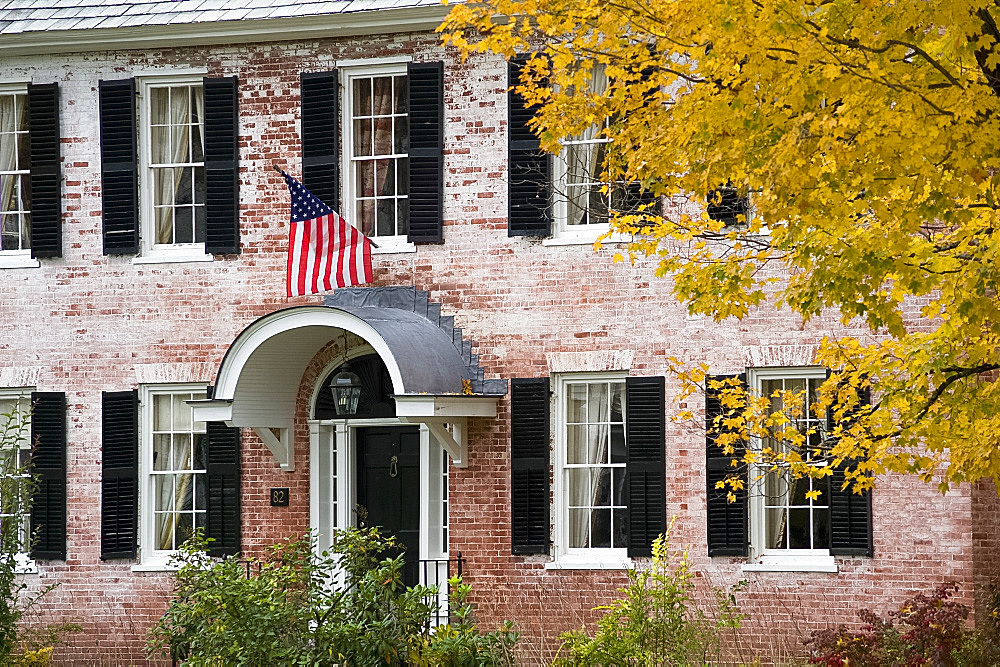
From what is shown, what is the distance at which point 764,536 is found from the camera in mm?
14320

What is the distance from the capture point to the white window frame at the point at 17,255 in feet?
54.0

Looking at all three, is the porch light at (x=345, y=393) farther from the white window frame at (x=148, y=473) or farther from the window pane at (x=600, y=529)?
the window pane at (x=600, y=529)

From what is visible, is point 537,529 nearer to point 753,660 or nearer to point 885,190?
point 753,660

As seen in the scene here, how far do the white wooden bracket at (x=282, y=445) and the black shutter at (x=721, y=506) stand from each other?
4.44 meters

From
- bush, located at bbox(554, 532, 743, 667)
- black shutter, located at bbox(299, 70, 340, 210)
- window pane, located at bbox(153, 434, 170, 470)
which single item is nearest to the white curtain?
window pane, located at bbox(153, 434, 170, 470)

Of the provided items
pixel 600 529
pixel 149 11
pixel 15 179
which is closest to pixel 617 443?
pixel 600 529

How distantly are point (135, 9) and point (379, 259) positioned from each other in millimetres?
3944

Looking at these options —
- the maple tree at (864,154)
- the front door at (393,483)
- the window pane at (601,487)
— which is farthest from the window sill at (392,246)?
the maple tree at (864,154)

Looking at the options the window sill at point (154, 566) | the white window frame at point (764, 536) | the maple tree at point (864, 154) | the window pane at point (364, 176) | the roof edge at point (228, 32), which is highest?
the roof edge at point (228, 32)

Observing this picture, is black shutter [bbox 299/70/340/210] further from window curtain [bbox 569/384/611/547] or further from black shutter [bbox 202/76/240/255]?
window curtain [bbox 569/384/611/547]

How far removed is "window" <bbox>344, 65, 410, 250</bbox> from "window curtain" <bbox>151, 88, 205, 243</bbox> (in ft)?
5.79

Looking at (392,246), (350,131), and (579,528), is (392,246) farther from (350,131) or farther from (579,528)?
(579,528)

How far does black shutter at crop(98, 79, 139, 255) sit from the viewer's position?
1605 centimetres

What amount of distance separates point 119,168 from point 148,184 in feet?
1.14
